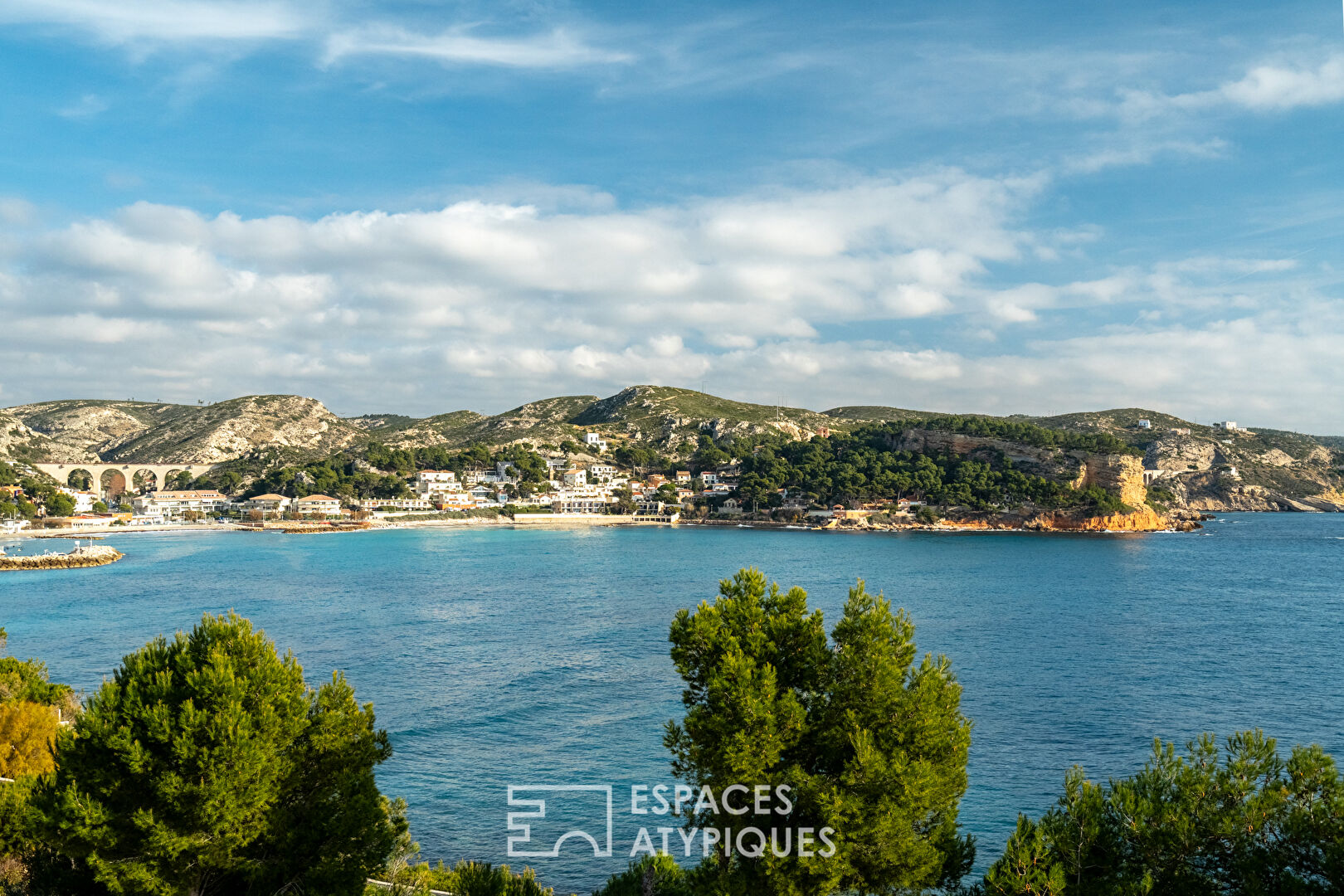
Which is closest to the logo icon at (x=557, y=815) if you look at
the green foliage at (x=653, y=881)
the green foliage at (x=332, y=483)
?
the green foliage at (x=653, y=881)

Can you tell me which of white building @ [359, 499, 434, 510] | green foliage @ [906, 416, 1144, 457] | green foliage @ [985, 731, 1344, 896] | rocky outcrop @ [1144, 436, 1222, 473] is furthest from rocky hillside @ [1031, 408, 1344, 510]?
green foliage @ [985, 731, 1344, 896]

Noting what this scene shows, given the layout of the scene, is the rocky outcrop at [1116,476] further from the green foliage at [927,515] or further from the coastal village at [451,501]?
the coastal village at [451,501]

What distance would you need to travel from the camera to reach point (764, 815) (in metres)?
12.5

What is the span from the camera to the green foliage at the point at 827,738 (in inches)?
474

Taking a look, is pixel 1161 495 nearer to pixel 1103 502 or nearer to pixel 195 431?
pixel 1103 502

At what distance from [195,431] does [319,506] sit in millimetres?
73152

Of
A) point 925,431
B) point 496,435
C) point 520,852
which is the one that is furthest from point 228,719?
point 496,435

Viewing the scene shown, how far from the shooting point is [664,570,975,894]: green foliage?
39.5 feet

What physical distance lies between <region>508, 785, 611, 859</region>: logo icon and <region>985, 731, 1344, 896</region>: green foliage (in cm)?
1103

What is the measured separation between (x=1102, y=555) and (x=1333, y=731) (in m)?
60.4

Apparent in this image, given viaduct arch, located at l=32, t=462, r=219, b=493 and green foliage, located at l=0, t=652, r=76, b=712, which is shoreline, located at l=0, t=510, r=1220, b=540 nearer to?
viaduct arch, located at l=32, t=462, r=219, b=493

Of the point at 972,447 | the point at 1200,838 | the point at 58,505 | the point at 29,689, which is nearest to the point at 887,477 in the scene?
the point at 972,447

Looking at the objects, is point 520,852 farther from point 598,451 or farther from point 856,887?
point 598,451

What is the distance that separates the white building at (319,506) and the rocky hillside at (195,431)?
49.3 meters
